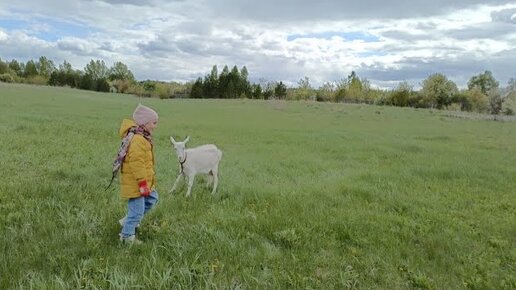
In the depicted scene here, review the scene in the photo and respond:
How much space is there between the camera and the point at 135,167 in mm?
5680

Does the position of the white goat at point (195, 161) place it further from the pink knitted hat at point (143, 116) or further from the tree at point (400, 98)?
the tree at point (400, 98)

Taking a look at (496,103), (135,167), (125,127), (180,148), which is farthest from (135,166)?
(496,103)

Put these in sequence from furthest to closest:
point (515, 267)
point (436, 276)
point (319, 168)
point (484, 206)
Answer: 1. point (319, 168)
2. point (484, 206)
3. point (515, 267)
4. point (436, 276)

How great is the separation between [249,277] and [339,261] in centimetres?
146

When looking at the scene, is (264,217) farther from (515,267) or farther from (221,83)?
(221,83)

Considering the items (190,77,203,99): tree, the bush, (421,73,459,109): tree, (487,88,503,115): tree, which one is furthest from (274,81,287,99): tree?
the bush

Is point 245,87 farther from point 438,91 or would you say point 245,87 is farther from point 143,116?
point 143,116

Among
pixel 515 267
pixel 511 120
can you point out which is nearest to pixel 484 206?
pixel 515 267

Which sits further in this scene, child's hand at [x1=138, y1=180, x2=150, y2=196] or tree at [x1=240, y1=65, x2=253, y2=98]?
tree at [x1=240, y1=65, x2=253, y2=98]

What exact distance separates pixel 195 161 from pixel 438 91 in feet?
277

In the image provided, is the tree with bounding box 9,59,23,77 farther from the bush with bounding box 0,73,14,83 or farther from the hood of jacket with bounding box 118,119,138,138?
the hood of jacket with bounding box 118,119,138,138

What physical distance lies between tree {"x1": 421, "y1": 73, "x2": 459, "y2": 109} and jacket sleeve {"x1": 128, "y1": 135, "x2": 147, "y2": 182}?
8253 centimetres

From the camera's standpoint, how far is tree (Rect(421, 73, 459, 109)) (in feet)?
270

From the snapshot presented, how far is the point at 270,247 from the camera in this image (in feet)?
19.7
